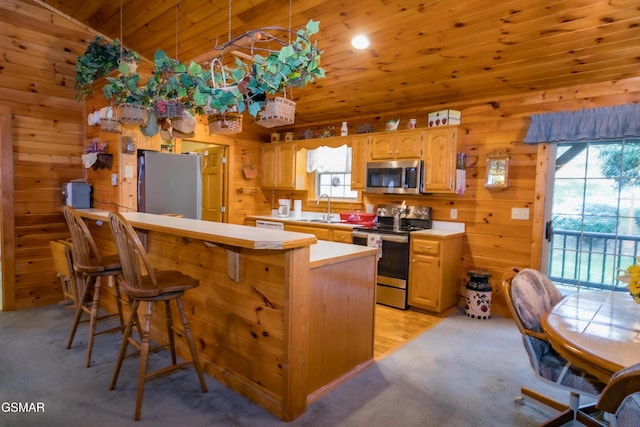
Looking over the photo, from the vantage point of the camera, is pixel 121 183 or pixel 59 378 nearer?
pixel 59 378

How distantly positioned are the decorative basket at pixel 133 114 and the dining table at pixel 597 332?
2.52 metres

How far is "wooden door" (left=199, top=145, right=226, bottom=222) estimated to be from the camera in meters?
5.43

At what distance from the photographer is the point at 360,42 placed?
3.31 metres

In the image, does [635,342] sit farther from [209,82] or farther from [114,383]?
[114,383]

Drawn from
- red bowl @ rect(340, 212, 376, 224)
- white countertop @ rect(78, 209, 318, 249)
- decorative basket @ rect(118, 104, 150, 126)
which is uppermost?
decorative basket @ rect(118, 104, 150, 126)

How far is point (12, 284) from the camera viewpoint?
3.79m

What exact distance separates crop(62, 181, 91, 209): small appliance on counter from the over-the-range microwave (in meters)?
3.10

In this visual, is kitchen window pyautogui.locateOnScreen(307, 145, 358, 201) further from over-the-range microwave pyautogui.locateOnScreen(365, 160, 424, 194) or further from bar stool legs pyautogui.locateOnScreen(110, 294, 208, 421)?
bar stool legs pyautogui.locateOnScreen(110, 294, 208, 421)

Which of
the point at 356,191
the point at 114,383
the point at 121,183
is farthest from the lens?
the point at 356,191

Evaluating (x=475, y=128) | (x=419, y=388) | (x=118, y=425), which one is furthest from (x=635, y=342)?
(x=475, y=128)

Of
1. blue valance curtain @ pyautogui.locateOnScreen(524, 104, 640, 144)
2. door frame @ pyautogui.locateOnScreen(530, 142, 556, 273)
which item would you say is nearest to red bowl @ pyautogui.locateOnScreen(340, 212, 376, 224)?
door frame @ pyautogui.locateOnScreen(530, 142, 556, 273)

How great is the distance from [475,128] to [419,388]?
285 centimetres

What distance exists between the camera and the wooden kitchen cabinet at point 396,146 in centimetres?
421

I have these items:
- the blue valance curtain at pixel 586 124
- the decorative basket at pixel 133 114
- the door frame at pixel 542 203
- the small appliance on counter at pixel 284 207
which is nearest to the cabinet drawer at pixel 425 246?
the door frame at pixel 542 203
